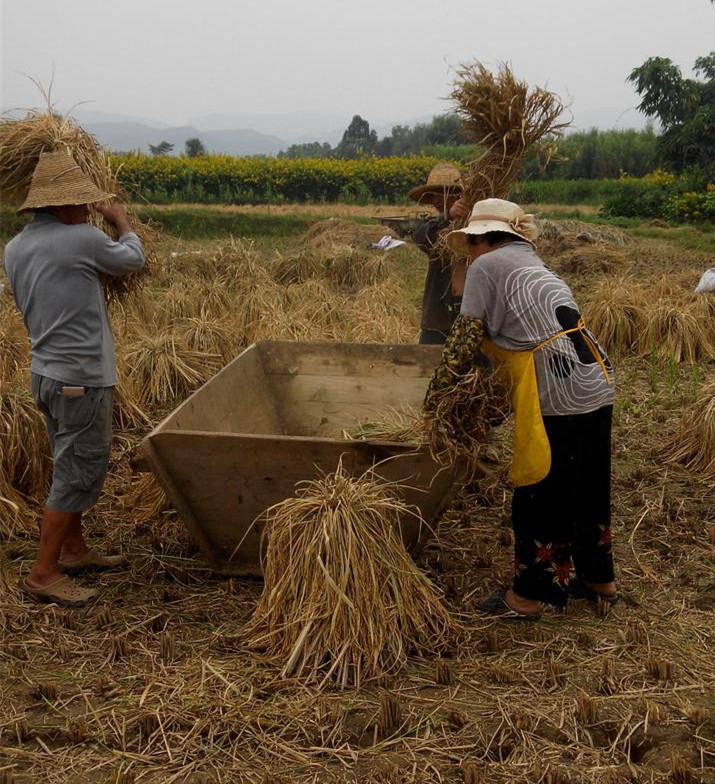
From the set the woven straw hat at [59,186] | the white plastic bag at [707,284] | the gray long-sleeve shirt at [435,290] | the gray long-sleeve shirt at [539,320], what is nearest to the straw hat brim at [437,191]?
the gray long-sleeve shirt at [435,290]

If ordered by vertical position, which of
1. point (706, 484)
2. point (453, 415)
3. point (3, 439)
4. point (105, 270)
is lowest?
point (706, 484)

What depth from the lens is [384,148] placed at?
152 ft

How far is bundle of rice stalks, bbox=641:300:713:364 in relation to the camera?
24.0ft

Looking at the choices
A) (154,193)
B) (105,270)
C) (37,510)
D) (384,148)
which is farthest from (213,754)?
(384,148)

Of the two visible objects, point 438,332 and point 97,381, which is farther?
point 438,332

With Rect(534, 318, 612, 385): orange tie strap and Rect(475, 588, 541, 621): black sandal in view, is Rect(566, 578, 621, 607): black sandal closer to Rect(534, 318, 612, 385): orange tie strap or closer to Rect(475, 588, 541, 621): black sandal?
Rect(475, 588, 541, 621): black sandal

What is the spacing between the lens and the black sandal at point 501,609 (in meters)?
3.45

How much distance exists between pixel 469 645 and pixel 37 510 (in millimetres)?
2499

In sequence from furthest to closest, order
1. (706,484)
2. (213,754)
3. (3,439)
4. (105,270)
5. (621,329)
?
(621,329), (706,484), (3,439), (105,270), (213,754)

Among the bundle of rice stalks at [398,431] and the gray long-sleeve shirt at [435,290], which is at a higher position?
the gray long-sleeve shirt at [435,290]

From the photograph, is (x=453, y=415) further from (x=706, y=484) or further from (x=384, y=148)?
(x=384, y=148)

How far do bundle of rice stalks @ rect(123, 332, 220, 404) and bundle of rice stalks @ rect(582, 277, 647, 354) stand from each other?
346cm

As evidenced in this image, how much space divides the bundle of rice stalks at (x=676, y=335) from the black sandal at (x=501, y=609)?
4.38 m

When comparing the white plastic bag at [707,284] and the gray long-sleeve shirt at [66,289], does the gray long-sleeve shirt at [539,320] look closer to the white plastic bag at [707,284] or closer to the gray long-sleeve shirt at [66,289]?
the gray long-sleeve shirt at [66,289]
